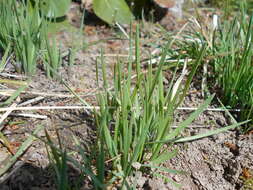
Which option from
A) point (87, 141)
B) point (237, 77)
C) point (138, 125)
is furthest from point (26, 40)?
point (237, 77)

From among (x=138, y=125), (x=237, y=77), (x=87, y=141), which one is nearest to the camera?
(x=138, y=125)

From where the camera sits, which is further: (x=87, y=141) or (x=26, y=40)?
(x=26, y=40)

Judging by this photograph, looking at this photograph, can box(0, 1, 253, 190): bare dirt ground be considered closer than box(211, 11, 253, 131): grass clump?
Yes

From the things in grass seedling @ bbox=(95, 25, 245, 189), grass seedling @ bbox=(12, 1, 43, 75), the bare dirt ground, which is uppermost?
grass seedling @ bbox=(12, 1, 43, 75)

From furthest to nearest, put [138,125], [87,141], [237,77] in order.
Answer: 1. [237,77]
2. [87,141]
3. [138,125]

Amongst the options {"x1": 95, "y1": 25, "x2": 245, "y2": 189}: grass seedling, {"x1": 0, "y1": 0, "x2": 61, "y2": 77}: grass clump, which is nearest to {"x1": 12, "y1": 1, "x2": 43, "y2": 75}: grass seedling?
{"x1": 0, "y1": 0, "x2": 61, "y2": 77}: grass clump

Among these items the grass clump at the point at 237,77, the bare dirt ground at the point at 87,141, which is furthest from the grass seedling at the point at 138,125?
the grass clump at the point at 237,77

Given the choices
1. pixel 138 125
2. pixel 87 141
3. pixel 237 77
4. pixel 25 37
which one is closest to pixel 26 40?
pixel 25 37

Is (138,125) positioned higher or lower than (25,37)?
lower

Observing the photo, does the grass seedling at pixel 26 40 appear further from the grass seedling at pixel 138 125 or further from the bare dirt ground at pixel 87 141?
the grass seedling at pixel 138 125

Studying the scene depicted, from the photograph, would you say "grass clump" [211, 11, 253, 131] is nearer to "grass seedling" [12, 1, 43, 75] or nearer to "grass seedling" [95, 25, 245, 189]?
"grass seedling" [95, 25, 245, 189]

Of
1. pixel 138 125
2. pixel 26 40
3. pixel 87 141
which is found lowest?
pixel 87 141

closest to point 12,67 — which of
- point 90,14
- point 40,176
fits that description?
point 40,176

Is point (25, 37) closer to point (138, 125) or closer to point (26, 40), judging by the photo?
point (26, 40)
